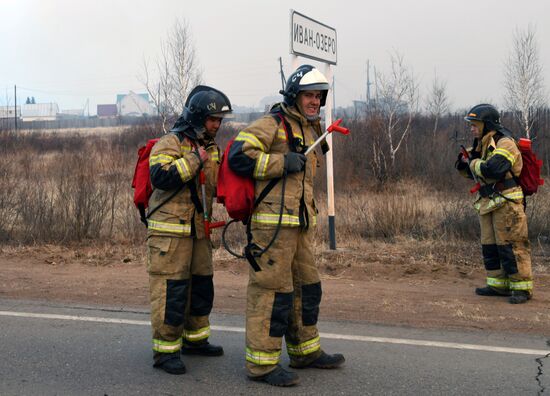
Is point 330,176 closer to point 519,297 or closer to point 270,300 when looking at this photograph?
point 519,297

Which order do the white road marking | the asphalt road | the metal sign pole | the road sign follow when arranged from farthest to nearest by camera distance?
the metal sign pole → the road sign → the white road marking → the asphalt road

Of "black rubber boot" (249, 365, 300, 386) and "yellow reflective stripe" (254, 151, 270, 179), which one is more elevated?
"yellow reflective stripe" (254, 151, 270, 179)

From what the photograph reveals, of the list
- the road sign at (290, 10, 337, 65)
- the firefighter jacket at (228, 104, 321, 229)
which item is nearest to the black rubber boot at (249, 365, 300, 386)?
the firefighter jacket at (228, 104, 321, 229)

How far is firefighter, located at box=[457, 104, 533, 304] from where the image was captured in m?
6.39

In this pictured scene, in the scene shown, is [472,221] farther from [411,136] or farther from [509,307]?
[411,136]

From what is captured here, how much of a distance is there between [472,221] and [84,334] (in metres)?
6.73

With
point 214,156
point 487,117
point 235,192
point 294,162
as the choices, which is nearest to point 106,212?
point 214,156

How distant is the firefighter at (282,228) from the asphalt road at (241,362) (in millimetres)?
300

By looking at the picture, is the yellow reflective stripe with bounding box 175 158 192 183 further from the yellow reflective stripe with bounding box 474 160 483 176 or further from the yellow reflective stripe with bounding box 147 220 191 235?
the yellow reflective stripe with bounding box 474 160 483 176

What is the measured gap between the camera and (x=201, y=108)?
4.47m

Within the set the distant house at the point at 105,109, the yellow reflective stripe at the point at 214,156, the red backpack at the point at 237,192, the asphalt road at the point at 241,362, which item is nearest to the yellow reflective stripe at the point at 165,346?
the asphalt road at the point at 241,362

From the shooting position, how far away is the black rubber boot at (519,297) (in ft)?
20.8

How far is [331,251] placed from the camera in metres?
9.08

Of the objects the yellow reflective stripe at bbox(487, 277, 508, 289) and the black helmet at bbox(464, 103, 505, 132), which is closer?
the black helmet at bbox(464, 103, 505, 132)
